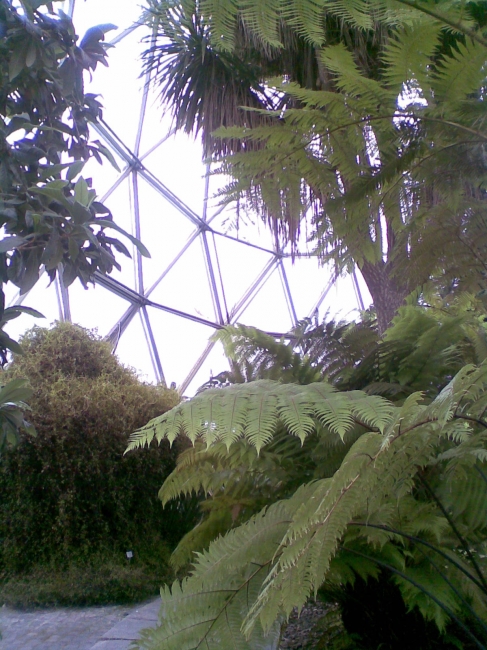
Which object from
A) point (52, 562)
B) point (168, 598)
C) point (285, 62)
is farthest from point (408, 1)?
point (285, 62)

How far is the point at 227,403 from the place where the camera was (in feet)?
3.35

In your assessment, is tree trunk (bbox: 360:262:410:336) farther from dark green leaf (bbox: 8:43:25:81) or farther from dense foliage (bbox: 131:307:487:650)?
dark green leaf (bbox: 8:43:25:81)

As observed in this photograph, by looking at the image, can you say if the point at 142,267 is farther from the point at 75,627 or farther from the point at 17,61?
the point at 17,61

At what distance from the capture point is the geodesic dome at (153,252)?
6109mm

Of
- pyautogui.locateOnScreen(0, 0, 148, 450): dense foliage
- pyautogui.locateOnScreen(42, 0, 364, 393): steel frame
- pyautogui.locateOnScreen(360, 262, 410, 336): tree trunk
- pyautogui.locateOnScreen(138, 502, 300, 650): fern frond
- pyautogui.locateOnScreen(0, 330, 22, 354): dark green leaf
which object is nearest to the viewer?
pyautogui.locateOnScreen(138, 502, 300, 650): fern frond

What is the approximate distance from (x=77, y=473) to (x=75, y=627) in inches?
37.9

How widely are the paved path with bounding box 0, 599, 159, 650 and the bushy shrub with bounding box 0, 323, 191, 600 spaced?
47cm

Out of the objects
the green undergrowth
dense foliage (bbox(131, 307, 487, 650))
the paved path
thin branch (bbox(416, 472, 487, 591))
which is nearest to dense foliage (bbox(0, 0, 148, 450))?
dense foliage (bbox(131, 307, 487, 650))

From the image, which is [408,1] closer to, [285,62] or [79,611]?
[79,611]

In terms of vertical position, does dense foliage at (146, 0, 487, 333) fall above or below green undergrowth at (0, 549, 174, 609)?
above

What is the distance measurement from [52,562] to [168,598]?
6.51 feet

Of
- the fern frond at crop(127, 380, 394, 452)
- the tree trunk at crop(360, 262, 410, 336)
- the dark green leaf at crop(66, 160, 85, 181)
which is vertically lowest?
the fern frond at crop(127, 380, 394, 452)

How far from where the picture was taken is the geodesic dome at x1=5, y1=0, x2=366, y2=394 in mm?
6109

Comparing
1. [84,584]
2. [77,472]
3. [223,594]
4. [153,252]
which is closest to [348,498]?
[223,594]
